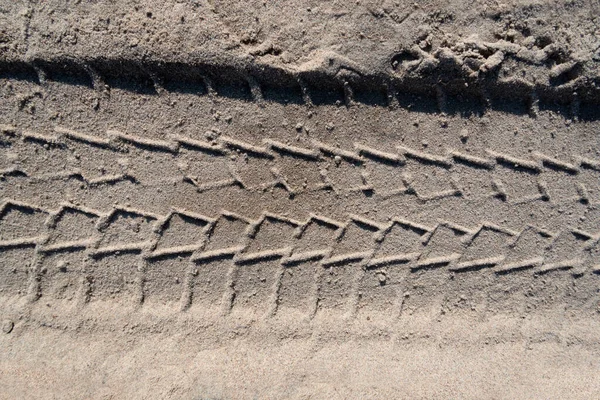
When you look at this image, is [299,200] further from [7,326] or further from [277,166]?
[7,326]

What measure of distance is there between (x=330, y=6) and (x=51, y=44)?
3.25 feet

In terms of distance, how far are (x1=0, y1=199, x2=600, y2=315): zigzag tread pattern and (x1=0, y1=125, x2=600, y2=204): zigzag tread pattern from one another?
13 centimetres

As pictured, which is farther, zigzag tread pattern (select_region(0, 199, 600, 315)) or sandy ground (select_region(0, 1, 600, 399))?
zigzag tread pattern (select_region(0, 199, 600, 315))

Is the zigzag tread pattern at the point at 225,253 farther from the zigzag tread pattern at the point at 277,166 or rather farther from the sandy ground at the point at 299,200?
the zigzag tread pattern at the point at 277,166

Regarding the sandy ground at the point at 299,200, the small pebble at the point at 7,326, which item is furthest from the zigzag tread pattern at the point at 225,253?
the small pebble at the point at 7,326

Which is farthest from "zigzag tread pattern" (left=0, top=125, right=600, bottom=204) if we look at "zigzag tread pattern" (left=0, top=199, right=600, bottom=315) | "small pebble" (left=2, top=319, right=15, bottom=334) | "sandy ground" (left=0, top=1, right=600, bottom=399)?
"small pebble" (left=2, top=319, right=15, bottom=334)

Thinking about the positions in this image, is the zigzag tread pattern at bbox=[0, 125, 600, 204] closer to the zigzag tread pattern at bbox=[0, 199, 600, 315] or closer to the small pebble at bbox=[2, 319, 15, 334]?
the zigzag tread pattern at bbox=[0, 199, 600, 315]

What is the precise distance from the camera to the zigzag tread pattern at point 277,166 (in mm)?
1538

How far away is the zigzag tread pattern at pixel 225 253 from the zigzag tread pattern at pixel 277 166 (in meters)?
0.13

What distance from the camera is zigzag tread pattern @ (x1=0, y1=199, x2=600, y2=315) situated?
5.22 ft

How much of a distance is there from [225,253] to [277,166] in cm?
40

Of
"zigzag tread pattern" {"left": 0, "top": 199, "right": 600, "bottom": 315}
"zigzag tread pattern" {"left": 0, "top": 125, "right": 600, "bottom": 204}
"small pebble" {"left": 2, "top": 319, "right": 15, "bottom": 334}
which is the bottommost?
"small pebble" {"left": 2, "top": 319, "right": 15, "bottom": 334}

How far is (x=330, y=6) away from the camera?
4.77 ft

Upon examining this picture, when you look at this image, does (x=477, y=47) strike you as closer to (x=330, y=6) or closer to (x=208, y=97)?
(x=330, y=6)
